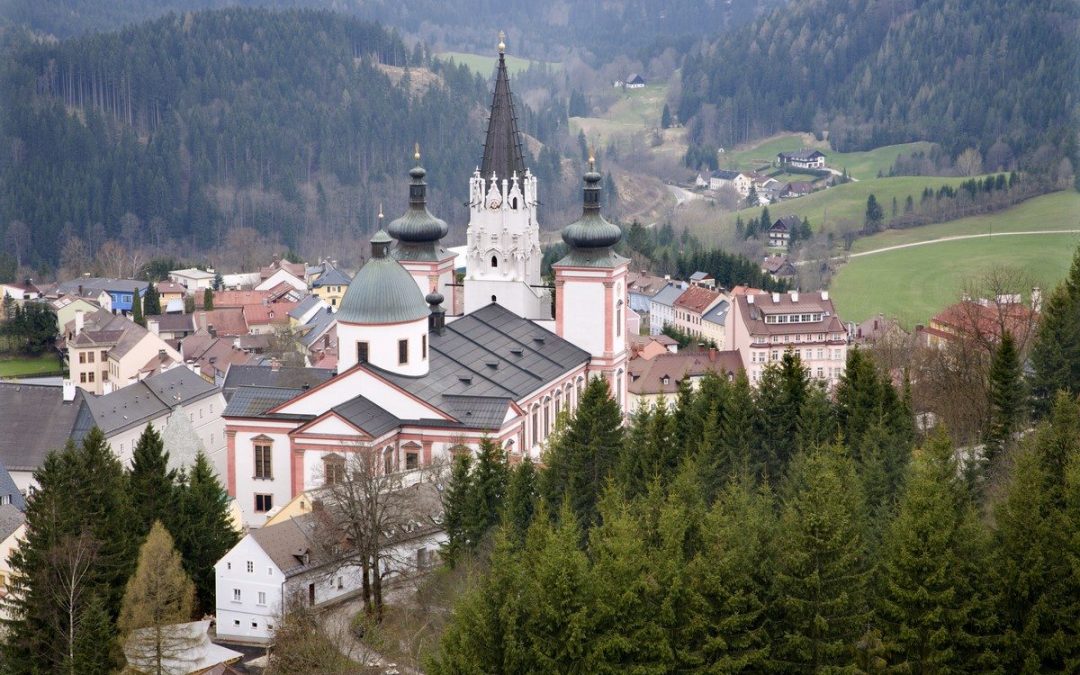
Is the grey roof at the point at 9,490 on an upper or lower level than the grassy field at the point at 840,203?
lower

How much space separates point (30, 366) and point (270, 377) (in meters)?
32.3

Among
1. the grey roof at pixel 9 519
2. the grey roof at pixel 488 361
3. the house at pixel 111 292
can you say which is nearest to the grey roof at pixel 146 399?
the grey roof at pixel 9 519

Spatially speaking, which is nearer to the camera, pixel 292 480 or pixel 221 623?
pixel 221 623

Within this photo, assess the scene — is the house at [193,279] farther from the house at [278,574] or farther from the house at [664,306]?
the house at [278,574]

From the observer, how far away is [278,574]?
167ft

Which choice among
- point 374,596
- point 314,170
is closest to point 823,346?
point 374,596

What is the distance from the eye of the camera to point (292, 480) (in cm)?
6019

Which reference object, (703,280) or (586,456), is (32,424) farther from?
(703,280)

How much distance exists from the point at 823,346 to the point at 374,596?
45.1 m

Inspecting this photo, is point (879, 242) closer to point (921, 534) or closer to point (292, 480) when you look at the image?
point (292, 480)

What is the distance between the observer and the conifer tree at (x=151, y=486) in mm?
52625

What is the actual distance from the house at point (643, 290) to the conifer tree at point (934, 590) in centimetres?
7385

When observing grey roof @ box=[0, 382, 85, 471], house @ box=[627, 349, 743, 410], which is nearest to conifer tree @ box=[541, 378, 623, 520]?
grey roof @ box=[0, 382, 85, 471]

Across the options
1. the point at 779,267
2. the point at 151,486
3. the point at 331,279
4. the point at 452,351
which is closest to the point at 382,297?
the point at 452,351
